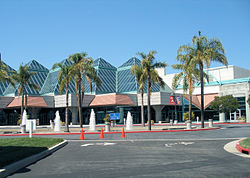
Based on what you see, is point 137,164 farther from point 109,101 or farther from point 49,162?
point 109,101

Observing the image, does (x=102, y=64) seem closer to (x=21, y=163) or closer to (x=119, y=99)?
(x=119, y=99)

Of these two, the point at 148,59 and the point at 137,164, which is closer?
the point at 137,164

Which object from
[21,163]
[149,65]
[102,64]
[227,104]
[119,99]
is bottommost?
[21,163]

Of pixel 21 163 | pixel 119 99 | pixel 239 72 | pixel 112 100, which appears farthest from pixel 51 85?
pixel 21 163

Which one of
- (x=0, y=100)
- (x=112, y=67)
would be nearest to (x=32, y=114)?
(x=0, y=100)

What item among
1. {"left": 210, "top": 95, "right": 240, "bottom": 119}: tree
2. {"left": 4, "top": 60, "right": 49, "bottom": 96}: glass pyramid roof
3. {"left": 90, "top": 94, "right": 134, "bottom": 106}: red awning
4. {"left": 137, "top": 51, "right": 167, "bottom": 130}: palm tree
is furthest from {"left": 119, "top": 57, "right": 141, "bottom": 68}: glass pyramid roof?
{"left": 137, "top": 51, "right": 167, "bottom": 130}: palm tree

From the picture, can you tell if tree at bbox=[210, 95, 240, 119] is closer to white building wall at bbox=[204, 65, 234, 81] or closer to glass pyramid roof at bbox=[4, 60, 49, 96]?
white building wall at bbox=[204, 65, 234, 81]

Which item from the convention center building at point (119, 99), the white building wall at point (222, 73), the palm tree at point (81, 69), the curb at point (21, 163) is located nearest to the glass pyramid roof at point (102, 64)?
the convention center building at point (119, 99)

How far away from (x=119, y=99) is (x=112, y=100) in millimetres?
1220

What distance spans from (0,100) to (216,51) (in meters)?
40.9

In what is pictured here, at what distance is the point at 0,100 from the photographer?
54.6 metres

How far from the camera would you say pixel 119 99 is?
170ft

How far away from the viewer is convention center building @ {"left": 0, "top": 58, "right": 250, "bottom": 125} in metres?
52.8

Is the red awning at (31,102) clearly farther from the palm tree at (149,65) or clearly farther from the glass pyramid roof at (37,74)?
the palm tree at (149,65)
